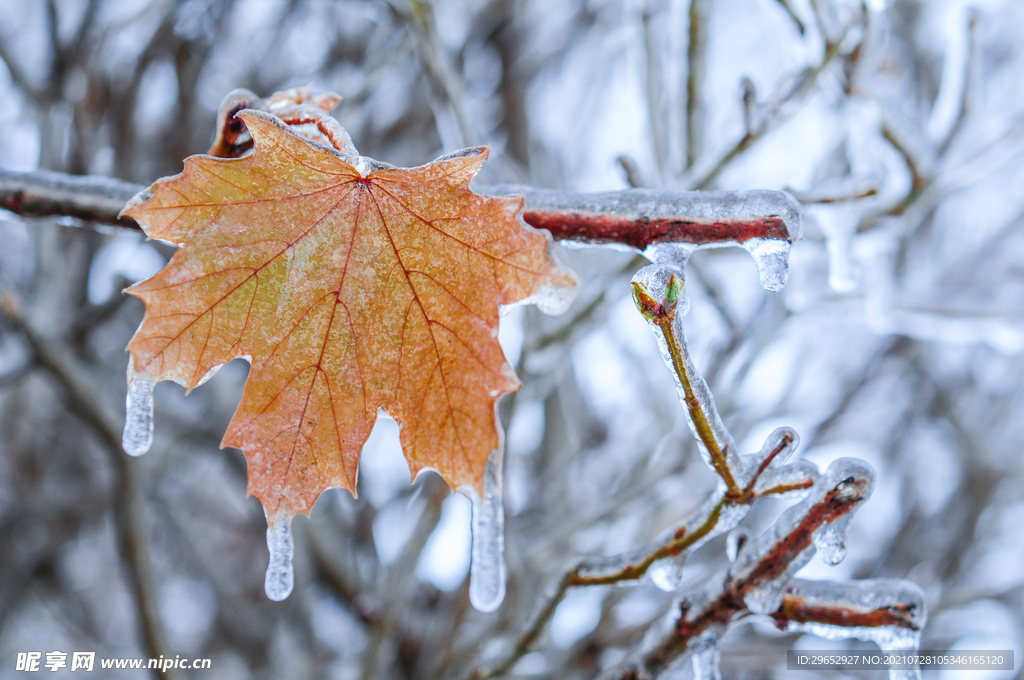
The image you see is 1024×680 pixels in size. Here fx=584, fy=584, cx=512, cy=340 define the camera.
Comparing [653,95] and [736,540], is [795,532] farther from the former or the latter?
[653,95]

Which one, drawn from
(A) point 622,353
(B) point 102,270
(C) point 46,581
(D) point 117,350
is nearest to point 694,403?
(A) point 622,353

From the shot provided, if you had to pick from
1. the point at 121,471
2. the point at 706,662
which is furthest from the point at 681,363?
the point at 121,471

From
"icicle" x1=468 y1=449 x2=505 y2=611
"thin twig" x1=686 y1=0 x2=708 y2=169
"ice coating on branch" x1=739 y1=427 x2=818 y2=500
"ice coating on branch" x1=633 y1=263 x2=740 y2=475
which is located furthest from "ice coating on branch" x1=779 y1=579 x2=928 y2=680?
"thin twig" x1=686 y1=0 x2=708 y2=169

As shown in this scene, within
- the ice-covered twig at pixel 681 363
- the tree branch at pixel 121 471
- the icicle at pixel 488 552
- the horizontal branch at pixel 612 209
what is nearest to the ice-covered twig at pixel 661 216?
the horizontal branch at pixel 612 209

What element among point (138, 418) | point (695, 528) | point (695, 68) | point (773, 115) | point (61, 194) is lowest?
point (695, 528)

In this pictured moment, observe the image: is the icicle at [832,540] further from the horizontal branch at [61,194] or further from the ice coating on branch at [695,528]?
the horizontal branch at [61,194]

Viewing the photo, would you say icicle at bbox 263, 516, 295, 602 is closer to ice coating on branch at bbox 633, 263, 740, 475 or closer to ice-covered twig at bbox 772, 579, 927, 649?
ice coating on branch at bbox 633, 263, 740, 475
